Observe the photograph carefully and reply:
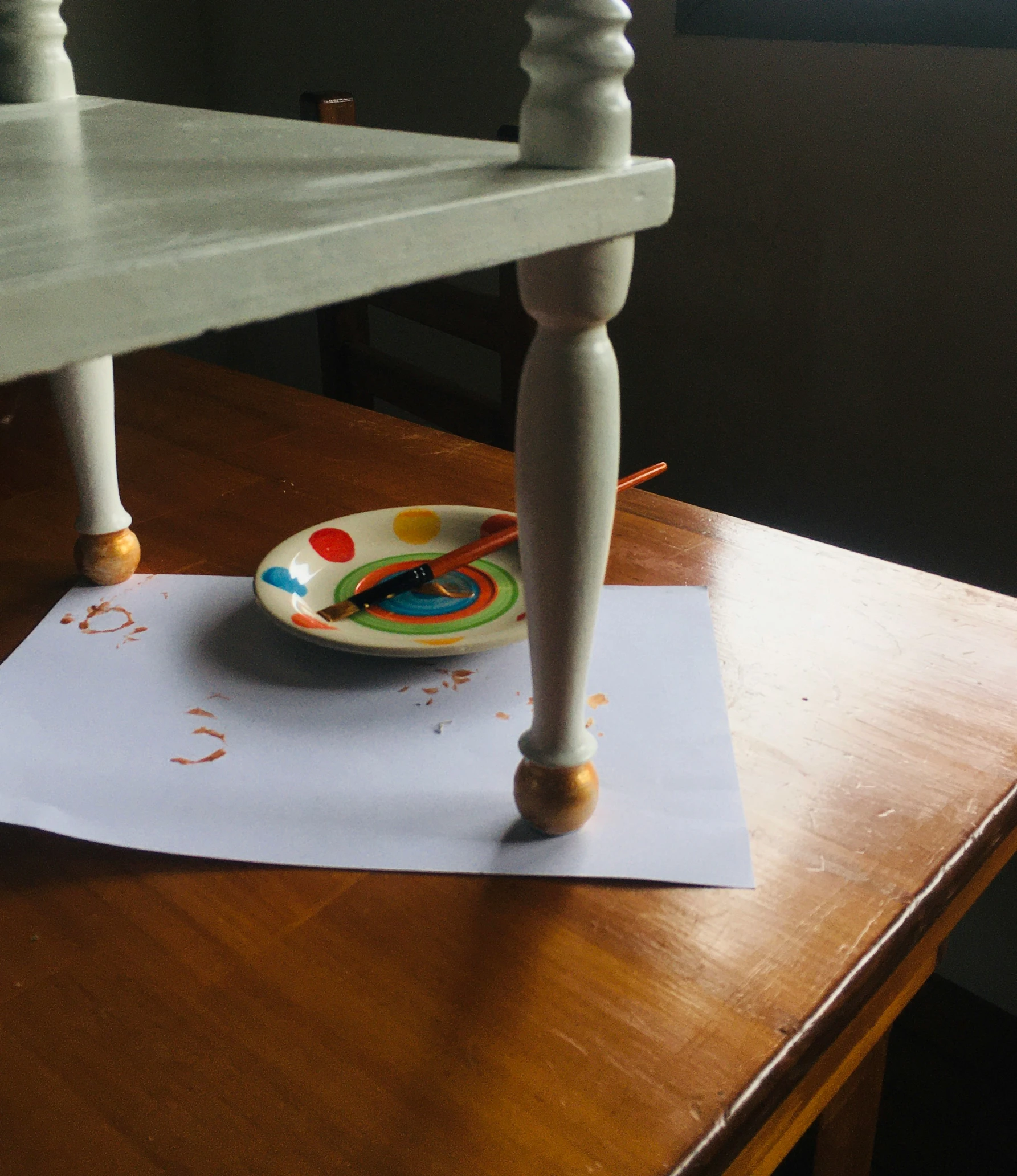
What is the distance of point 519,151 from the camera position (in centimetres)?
41

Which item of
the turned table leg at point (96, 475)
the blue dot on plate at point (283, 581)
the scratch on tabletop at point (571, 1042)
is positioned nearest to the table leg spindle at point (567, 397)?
the scratch on tabletop at point (571, 1042)

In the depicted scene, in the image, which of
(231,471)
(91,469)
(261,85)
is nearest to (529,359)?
(91,469)

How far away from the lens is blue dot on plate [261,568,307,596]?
2.10 ft

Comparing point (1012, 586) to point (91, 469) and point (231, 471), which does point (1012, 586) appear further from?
point (91, 469)

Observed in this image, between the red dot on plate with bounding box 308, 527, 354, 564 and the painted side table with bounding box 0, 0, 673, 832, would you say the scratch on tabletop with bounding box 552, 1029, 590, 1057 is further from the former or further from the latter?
the red dot on plate with bounding box 308, 527, 354, 564

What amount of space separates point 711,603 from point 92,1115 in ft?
1.42

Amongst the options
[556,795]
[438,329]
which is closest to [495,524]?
[556,795]

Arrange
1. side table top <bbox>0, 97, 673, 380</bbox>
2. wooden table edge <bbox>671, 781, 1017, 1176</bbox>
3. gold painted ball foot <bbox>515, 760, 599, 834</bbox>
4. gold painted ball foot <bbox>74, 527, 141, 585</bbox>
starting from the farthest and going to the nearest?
gold painted ball foot <bbox>74, 527, 141, 585</bbox> → gold painted ball foot <bbox>515, 760, 599, 834</bbox> → wooden table edge <bbox>671, 781, 1017, 1176</bbox> → side table top <bbox>0, 97, 673, 380</bbox>

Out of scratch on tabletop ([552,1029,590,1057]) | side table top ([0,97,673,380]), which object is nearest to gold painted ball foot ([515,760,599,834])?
scratch on tabletop ([552,1029,590,1057])

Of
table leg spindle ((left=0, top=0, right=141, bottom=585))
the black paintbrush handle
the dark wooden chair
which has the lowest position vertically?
the dark wooden chair

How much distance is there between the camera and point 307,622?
0.61 meters

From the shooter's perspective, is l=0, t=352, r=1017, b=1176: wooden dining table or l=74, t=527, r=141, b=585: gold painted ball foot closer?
l=0, t=352, r=1017, b=1176: wooden dining table

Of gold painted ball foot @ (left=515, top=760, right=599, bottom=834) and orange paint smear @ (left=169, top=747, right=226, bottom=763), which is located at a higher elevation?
gold painted ball foot @ (left=515, top=760, right=599, bottom=834)

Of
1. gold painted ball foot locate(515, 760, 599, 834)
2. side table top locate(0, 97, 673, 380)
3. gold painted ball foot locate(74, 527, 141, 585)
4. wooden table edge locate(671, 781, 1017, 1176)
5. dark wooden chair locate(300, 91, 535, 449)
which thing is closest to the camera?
side table top locate(0, 97, 673, 380)
